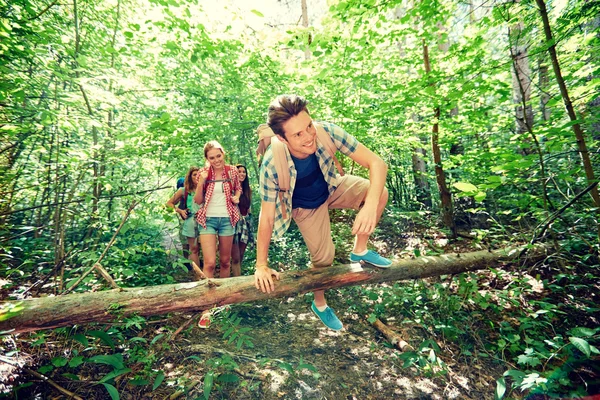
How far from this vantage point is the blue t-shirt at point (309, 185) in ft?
7.91

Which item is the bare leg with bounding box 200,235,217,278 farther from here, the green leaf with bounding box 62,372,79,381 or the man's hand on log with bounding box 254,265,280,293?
the green leaf with bounding box 62,372,79,381

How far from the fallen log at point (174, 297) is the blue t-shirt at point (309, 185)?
2.35ft

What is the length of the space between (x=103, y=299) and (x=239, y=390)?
1.48 meters

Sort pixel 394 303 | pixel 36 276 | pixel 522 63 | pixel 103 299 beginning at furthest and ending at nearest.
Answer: pixel 522 63
pixel 36 276
pixel 394 303
pixel 103 299

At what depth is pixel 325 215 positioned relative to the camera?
9.10 feet

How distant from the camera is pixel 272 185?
2.29m

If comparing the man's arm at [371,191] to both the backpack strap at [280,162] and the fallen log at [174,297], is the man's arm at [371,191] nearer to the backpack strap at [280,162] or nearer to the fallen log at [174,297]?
the backpack strap at [280,162]

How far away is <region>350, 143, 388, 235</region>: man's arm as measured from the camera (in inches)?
81.1

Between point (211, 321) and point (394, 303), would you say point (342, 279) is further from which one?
point (211, 321)

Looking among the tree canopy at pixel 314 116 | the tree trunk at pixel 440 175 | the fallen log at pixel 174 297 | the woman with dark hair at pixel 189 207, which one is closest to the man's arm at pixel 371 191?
the fallen log at pixel 174 297

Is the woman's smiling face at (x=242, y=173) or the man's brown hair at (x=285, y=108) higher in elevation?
the man's brown hair at (x=285, y=108)

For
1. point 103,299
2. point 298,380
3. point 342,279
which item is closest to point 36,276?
point 103,299

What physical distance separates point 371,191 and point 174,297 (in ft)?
6.62

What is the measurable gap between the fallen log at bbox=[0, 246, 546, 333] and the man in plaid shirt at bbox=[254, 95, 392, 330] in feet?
0.55
